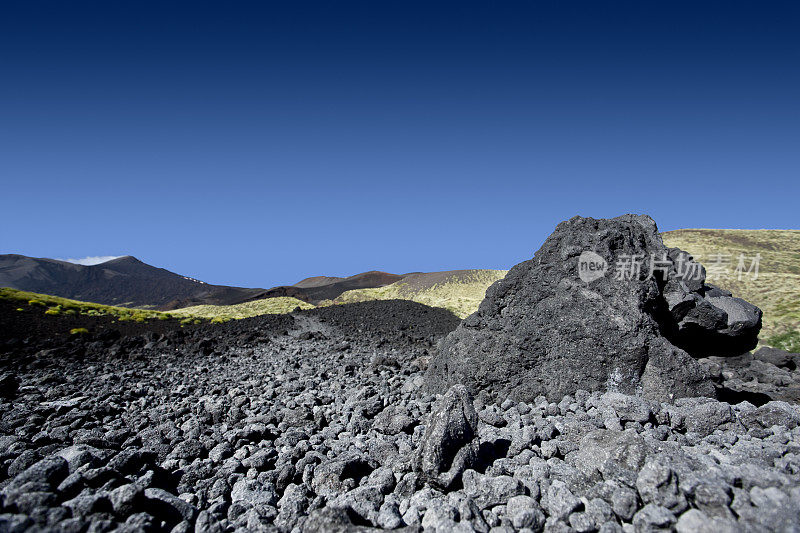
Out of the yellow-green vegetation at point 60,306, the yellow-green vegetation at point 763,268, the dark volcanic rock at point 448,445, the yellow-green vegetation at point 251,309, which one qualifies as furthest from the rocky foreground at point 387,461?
the yellow-green vegetation at point 251,309

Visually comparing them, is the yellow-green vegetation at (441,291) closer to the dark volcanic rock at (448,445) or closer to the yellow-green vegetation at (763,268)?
the yellow-green vegetation at (763,268)

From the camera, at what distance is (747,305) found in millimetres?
9422

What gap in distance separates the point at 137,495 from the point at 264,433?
2389 millimetres

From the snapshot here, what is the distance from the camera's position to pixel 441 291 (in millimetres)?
35594

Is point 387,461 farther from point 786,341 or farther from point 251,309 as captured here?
point 251,309

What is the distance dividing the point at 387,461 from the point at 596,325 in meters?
4.23

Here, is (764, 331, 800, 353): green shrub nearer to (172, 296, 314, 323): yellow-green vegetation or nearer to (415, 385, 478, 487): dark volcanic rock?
(415, 385, 478, 487): dark volcanic rock

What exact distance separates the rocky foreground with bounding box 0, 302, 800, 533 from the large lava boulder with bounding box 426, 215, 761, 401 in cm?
40

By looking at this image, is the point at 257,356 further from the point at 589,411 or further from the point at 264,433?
the point at 589,411

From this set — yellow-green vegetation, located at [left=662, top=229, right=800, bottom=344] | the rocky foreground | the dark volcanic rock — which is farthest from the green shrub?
the dark volcanic rock

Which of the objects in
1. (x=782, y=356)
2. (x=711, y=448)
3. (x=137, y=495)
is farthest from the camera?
(x=782, y=356)

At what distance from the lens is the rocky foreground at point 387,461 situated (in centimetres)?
362

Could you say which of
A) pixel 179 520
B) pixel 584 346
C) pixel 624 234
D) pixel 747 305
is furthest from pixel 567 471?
pixel 747 305

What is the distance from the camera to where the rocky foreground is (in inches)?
143
